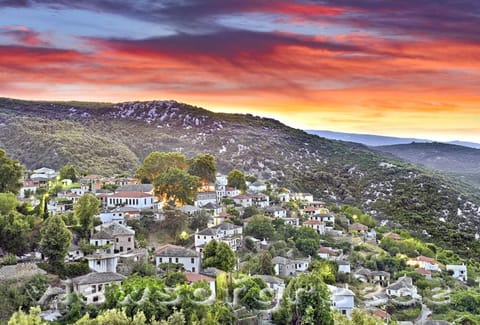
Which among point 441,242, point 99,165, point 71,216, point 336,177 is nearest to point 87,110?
point 99,165

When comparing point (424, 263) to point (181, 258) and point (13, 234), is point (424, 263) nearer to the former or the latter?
point (181, 258)

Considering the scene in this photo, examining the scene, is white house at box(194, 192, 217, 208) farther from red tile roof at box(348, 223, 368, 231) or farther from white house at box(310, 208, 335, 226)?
red tile roof at box(348, 223, 368, 231)

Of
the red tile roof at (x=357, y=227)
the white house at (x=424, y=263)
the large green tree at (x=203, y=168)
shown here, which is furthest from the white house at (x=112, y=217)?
the red tile roof at (x=357, y=227)

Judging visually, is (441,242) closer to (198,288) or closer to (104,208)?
(104,208)

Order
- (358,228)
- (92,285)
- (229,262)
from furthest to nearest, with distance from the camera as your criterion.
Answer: (358,228) < (229,262) < (92,285)

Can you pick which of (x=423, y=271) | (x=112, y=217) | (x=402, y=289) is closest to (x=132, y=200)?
(x=112, y=217)
